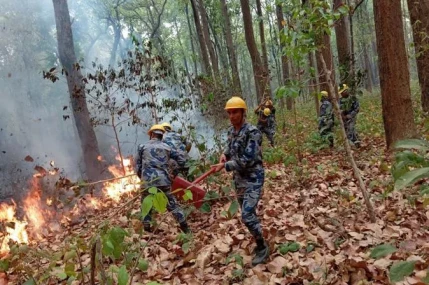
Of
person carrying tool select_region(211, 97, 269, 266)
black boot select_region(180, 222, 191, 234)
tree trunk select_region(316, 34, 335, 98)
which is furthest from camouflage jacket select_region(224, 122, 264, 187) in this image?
black boot select_region(180, 222, 191, 234)

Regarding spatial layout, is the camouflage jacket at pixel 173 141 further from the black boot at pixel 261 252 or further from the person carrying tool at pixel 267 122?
the person carrying tool at pixel 267 122

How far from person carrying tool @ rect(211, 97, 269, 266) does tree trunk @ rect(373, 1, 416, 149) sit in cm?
314

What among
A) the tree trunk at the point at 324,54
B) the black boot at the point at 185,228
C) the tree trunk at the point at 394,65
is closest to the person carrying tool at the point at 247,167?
the tree trunk at the point at 324,54

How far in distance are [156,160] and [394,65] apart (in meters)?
4.10

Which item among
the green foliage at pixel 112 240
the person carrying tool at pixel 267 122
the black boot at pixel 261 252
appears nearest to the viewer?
the green foliage at pixel 112 240

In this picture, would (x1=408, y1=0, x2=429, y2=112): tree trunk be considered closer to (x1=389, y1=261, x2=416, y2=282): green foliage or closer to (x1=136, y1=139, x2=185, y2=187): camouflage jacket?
(x1=136, y1=139, x2=185, y2=187): camouflage jacket

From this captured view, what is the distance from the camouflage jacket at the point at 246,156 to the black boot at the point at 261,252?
0.66 meters

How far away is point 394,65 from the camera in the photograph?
588 centimetres

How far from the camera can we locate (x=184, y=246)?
14.5 feet

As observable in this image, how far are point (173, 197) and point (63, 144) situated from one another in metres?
15.2

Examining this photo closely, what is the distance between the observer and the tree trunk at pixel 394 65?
19.2 feet

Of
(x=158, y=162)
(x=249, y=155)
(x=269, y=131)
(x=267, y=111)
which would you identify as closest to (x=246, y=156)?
(x=249, y=155)

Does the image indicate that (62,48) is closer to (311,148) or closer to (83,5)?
(311,148)

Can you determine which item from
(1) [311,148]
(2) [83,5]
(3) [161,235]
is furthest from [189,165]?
(2) [83,5]
